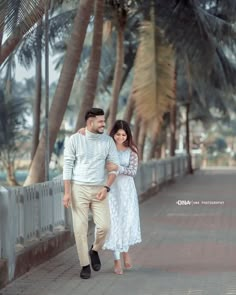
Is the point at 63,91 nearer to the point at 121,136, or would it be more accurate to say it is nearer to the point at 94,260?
the point at 121,136

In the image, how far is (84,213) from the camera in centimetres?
840

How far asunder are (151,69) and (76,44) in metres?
5.63

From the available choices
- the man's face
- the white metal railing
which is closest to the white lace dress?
the man's face

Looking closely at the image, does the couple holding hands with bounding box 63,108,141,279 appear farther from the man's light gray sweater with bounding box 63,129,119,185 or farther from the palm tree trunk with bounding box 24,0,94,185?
the palm tree trunk with bounding box 24,0,94,185

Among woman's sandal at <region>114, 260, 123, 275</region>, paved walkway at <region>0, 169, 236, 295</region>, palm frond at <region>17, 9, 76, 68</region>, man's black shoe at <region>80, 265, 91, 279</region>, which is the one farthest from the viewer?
palm frond at <region>17, 9, 76, 68</region>

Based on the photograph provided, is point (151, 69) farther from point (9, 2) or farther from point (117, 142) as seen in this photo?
point (9, 2)

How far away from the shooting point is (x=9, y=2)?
283 inches

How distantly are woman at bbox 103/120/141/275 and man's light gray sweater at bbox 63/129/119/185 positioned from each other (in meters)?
0.39

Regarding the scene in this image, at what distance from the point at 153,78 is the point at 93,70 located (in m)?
3.63

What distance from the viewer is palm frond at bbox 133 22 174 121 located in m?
18.6

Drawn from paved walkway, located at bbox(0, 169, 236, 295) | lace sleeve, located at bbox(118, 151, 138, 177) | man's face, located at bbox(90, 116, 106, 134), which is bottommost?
paved walkway, located at bbox(0, 169, 236, 295)

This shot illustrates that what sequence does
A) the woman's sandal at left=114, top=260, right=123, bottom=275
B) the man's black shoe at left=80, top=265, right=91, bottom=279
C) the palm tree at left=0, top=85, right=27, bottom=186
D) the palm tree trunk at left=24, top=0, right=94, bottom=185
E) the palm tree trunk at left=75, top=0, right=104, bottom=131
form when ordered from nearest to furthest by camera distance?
the man's black shoe at left=80, top=265, right=91, bottom=279, the woman's sandal at left=114, top=260, right=123, bottom=275, the palm tree trunk at left=24, top=0, right=94, bottom=185, the palm tree trunk at left=75, top=0, right=104, bottom=131, the palm tree at left=0, top=85, right=27, bottom=186

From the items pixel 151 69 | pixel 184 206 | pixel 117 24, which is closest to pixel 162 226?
pixel 184 206

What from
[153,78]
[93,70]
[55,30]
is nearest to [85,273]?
[93,70]
